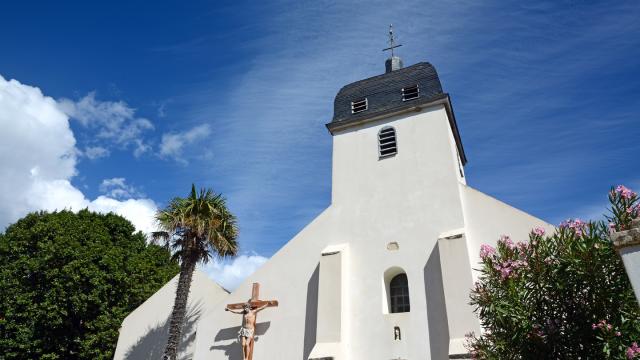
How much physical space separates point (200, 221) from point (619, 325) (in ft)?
39.7

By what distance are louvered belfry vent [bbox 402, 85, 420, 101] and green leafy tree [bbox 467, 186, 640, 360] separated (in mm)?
10300

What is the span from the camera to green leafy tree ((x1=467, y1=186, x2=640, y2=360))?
6.45m

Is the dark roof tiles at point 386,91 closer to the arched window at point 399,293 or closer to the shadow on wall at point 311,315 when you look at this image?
the arched window at point 399,293

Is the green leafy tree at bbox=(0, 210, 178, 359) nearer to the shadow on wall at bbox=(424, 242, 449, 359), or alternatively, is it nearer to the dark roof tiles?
the dark roof tiles

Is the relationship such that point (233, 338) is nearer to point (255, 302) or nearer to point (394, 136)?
point (255, 302)

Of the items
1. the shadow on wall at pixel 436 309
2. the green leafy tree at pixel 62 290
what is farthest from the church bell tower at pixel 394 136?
the green leafy tree at pixel 62 290

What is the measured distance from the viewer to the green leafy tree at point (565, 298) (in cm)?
645

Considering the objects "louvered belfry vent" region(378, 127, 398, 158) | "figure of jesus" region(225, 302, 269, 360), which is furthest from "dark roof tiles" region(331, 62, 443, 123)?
"figure of jesus" region(225, 302, 269, 360)

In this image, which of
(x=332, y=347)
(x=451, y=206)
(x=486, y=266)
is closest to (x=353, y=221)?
(x=451, y=206)

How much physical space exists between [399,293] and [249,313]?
521 cm

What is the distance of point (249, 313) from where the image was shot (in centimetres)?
1481

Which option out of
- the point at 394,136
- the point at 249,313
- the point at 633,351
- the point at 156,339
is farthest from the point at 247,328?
the point at 633,351

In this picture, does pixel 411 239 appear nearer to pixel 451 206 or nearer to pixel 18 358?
pixel 451 206

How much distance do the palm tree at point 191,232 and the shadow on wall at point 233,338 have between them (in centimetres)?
154
